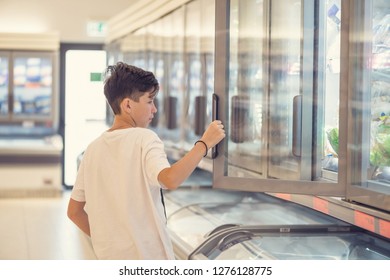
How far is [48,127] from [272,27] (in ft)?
23.3

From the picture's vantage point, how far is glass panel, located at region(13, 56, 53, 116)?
34.1 ft

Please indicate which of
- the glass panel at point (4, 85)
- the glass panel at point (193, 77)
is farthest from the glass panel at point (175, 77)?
the glass panel at point (4, 85)

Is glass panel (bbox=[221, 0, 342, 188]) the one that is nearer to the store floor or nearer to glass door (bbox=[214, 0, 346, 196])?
glass door (bbox=[214, 0, 346, 196])

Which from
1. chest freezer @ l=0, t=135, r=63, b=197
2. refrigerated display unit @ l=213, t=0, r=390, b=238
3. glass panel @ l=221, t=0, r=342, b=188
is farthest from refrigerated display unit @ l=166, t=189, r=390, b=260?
chest freezer @ l=0, t=135, r=63, b=197

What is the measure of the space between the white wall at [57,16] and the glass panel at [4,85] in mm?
422

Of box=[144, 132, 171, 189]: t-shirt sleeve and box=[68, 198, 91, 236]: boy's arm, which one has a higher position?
box=[144, 132, 171, 189]: t-shirt sleeve

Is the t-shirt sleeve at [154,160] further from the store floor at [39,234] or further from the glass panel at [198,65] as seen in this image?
the store floor at [39,234]

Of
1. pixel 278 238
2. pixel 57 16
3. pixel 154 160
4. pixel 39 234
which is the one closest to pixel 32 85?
pixel 57 16

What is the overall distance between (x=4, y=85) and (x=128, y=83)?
8.30 meters

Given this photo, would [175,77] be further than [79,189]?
Yes

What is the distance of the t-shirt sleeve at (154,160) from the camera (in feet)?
7.46

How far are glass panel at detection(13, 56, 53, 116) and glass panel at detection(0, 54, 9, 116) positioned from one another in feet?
0.38

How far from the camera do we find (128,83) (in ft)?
7.95

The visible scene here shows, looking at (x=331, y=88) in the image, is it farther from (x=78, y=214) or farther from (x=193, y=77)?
(x=193, y=77)
